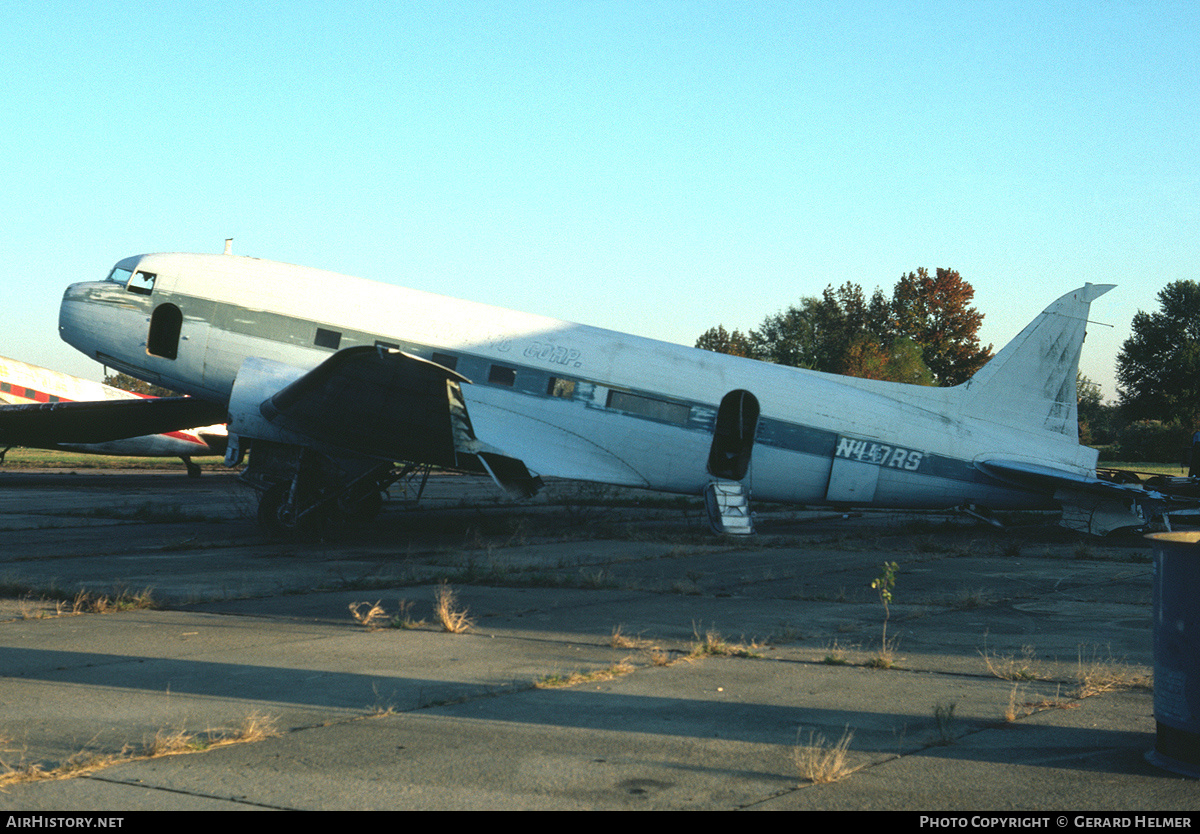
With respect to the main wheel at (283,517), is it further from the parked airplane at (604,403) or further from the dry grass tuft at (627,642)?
the dry grass tuft at (627,642)

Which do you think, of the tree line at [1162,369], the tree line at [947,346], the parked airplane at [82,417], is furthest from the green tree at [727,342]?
the parked airplane at [82,417]

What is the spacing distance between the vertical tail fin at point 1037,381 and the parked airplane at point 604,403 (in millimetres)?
28

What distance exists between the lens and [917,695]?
6387 millimetres

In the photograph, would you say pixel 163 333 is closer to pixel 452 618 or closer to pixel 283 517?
pixel 283 517

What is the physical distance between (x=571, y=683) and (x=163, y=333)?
44.2ft

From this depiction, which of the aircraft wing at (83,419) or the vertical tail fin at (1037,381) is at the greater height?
the vertical tail fin at (1037,381)

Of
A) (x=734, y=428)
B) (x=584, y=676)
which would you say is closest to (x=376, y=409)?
(x=734, y=428)

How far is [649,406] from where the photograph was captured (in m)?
17.0

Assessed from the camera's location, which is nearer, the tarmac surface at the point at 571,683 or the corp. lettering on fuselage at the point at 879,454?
the tarmac surface at the point at 571,683

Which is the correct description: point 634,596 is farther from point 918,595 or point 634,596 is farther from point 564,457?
point 564,457

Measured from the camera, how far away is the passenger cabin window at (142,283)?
17078 mm

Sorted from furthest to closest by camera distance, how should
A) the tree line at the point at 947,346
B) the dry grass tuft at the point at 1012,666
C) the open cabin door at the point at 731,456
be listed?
the tree line at the point at 947,346
the open cabin door at the point at 731,456
the dry grass tuft at the point at 1012,666

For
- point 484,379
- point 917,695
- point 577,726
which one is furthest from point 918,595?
point 484,379

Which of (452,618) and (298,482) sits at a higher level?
(298,482)
